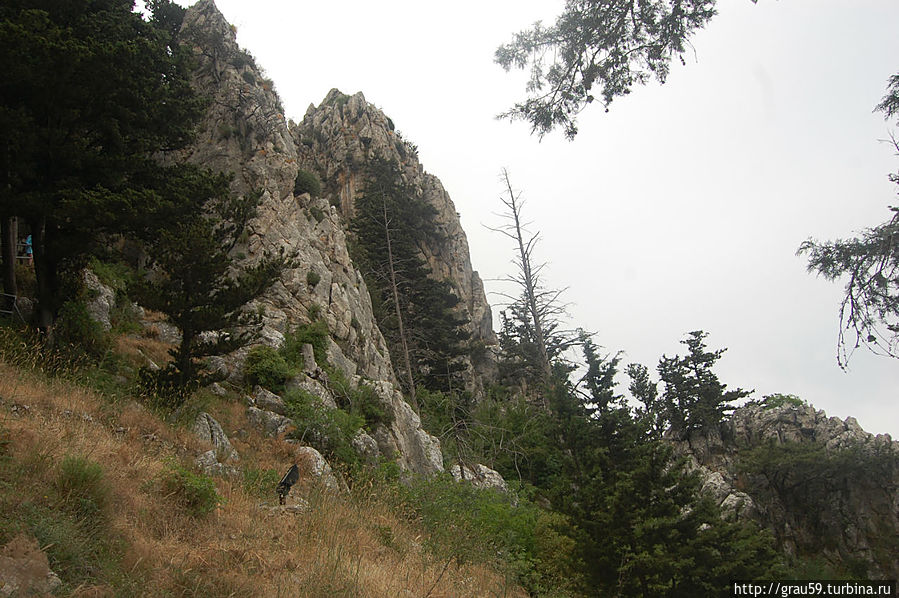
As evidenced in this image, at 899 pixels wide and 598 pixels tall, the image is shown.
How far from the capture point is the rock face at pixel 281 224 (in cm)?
1551

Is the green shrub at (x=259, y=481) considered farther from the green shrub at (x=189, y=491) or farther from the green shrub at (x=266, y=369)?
the green shrub at (x=266, y=369)

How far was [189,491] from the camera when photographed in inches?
182

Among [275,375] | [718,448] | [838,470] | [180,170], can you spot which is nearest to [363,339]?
[275,375]

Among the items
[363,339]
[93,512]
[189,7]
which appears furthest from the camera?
[189,7]

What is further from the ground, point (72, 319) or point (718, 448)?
point (72, 319)

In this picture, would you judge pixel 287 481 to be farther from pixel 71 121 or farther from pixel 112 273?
pixel 112 273

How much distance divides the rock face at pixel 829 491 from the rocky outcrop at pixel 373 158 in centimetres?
1695

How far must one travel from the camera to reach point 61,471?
3.93 m

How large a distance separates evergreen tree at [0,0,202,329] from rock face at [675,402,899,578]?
2481 centimetres

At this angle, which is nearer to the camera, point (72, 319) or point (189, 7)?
point (72, 319)

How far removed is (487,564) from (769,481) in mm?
24651

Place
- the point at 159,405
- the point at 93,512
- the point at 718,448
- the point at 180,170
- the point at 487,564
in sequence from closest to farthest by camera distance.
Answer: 1. the point at 93,512
2. the point at 487,564
3. the point at 159,405
4. the point at 180,170
5. the point at 718,448

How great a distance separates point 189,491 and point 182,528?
1.68ft

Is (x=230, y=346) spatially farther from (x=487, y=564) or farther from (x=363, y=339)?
(x=363, y=339)
